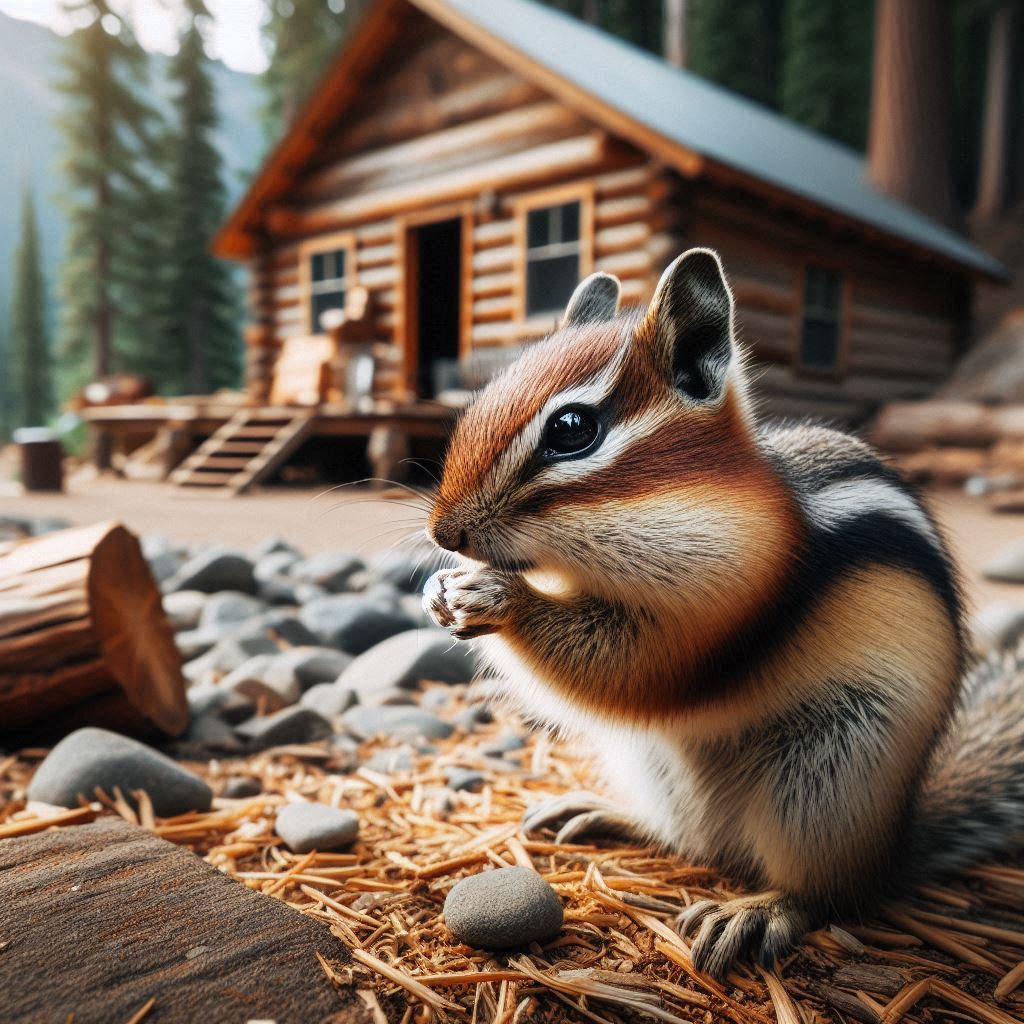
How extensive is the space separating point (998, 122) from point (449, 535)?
2614cm

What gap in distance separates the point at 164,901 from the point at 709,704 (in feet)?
3.13

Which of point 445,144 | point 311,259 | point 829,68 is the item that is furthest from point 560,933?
point 829,68

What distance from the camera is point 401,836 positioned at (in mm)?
1989

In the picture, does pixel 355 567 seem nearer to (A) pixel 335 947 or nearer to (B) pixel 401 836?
(B) pixel 401 836

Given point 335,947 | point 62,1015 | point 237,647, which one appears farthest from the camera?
point 237,647

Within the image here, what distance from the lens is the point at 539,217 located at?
9.58m

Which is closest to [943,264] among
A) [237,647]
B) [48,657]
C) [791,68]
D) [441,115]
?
[441,115]

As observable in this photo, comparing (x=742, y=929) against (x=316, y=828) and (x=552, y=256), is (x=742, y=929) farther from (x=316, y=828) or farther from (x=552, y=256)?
(x=552, y=256)

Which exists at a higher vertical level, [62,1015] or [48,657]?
[48,657]

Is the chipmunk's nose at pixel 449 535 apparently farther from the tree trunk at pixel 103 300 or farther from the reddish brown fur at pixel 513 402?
the tree trunk at pixel 103 300

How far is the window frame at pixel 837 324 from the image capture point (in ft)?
33.9

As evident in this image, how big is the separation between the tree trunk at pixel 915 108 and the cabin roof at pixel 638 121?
1306 mm

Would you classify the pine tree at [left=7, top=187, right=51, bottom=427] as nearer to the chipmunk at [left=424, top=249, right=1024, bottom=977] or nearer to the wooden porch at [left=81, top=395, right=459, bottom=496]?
the wooden porch at [left=81, top=395, right=459, bottom=496]

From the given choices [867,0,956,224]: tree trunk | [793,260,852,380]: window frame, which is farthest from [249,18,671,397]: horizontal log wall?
[867,0,956,224]: tree trunk
